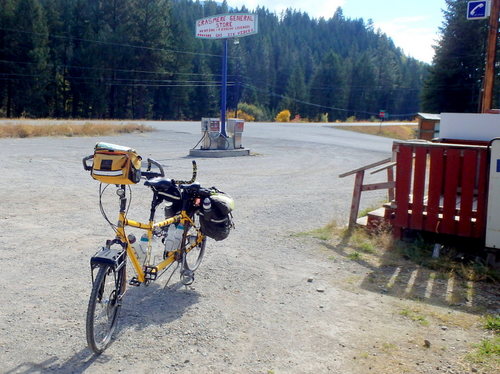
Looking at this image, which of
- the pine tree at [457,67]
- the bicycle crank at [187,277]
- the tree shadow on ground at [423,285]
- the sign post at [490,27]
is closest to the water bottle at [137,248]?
the bicycle crank at [187,277]

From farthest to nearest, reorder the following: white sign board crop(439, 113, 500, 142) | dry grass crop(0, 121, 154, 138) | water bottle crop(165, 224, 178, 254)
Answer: dry grass crop(0, 121, 154, 138), white sign board crop(439, 113, 500, 142), water bottle crop(165, 224, 178, 254)

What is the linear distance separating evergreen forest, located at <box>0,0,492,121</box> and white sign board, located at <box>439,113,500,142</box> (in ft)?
139

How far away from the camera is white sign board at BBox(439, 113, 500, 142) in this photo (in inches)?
332

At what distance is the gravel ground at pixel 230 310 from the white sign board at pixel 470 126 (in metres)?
2.18

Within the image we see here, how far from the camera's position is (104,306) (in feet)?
13.6

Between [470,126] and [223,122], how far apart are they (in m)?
12.9

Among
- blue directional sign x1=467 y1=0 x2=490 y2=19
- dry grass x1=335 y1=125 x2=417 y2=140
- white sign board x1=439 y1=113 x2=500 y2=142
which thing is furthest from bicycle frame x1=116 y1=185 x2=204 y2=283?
dry grass x1=335 y1=125 x2=417 y2=140

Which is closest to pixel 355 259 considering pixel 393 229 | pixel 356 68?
pixel 393 229

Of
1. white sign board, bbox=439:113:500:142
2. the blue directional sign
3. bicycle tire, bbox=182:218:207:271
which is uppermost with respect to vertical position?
the blue directional sign

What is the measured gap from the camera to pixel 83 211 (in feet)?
29.2

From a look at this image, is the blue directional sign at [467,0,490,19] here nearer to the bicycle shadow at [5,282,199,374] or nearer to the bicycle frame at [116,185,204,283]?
the bicycle frame at [116,185,204,283]

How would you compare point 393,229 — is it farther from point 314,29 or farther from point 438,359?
point 314,29

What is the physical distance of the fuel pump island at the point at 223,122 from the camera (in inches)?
797

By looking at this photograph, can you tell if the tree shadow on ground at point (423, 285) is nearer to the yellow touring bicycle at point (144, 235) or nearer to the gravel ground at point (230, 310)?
the gravel ground at point (230, 310)
